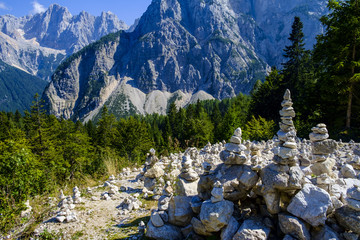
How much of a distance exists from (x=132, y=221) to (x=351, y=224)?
19.4ft

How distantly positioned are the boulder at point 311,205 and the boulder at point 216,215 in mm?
1276

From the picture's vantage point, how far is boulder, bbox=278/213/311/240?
3938mm

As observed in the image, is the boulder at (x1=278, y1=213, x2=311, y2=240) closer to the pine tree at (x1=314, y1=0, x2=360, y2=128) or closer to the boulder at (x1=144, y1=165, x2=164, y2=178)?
the boulder at (x1=144, y1=165, x2=164, y2=178)

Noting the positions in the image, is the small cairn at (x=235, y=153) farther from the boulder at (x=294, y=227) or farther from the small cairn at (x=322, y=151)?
the small cairn at (x=322, y=151)

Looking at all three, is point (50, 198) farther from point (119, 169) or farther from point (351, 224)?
point (351, 224)

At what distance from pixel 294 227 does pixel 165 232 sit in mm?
3153

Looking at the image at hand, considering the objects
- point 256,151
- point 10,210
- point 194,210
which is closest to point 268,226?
point 194,210

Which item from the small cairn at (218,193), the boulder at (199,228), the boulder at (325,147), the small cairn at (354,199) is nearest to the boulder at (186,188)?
the boulder at (199,228)

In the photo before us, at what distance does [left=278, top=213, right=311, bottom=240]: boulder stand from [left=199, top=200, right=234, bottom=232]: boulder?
1.10 m

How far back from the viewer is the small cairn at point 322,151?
18.4 ft

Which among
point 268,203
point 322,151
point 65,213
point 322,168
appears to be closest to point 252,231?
point 268,203

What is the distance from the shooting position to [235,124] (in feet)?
141

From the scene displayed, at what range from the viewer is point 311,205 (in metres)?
4.04

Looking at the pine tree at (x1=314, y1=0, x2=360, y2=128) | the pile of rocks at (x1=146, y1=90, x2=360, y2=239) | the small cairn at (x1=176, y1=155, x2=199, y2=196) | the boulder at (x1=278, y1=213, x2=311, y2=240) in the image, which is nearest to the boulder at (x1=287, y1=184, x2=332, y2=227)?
the pile of rocks at (x1=146, y1=90, x2=360, y2=239)
